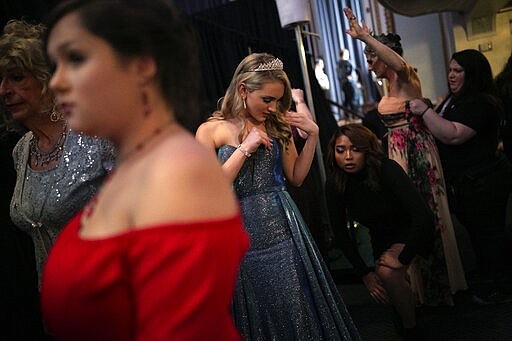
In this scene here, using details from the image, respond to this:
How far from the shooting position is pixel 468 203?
3301 mm

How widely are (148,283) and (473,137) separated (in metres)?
2.87

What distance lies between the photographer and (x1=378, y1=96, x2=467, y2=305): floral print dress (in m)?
3.25

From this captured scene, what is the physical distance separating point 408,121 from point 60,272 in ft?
8.84

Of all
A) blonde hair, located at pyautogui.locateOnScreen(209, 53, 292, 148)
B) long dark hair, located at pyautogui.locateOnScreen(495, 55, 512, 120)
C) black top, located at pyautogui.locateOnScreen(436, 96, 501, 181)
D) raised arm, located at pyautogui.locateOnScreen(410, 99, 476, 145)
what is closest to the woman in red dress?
blonde hair, located at pyautogui.locateOnScreen(209, 53, 292, 148)

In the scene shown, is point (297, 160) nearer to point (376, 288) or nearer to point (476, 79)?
point (376, 288)

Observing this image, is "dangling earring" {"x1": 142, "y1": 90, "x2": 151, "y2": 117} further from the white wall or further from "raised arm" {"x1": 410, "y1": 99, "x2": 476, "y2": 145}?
the white wall

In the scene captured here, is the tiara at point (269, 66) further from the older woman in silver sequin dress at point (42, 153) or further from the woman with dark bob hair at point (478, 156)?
the woman with dark bob hair at point (478, 156)

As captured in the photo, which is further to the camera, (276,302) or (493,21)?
(493,21)

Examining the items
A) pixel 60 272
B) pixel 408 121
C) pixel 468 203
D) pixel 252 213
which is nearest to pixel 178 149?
pixel 60 272

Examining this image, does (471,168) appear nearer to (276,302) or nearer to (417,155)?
(417,155)

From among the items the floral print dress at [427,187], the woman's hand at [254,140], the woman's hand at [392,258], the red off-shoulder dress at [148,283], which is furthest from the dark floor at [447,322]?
the red off-shoulder dress at [148,283]

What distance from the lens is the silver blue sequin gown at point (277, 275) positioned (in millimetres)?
2146

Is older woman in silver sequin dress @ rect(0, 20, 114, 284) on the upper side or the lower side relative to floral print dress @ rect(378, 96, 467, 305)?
upper

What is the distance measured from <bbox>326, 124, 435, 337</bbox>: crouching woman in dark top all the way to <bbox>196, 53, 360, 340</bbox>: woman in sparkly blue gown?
496 millimetres
